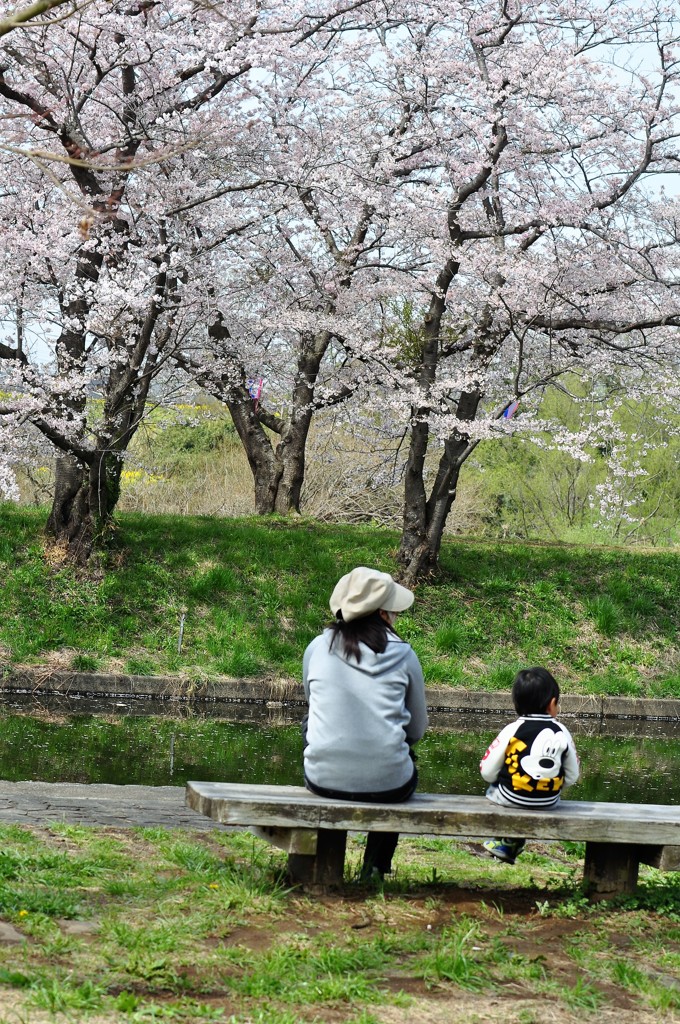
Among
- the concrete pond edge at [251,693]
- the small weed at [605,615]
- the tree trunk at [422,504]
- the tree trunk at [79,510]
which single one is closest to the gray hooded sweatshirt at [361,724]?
the concrete pond edge at [251,693]

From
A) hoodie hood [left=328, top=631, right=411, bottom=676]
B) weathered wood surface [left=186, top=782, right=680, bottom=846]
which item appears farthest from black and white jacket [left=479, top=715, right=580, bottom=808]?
hoodie hood [left=328, top=631, right=411, bottom=676]

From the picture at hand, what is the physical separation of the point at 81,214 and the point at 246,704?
6.55 m

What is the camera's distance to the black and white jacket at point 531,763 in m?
4.97

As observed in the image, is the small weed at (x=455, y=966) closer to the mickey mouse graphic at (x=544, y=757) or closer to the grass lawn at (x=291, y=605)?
the mickey mouse graphic at (x=544, y=757)

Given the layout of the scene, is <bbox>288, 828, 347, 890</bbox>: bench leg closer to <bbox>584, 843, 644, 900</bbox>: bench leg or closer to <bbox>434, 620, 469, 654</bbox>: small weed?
Answer: <bbox>584, 843, 644, 900</bbox>: bench leg

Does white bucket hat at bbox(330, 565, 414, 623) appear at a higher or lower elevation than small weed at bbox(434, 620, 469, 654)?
higher

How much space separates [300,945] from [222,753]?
18.5 feet

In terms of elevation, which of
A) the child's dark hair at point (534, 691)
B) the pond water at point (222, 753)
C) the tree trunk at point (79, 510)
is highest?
the tree trunk at point (79, 510)

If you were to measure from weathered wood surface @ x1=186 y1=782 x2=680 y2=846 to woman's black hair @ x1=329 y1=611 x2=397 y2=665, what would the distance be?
24.7 inches

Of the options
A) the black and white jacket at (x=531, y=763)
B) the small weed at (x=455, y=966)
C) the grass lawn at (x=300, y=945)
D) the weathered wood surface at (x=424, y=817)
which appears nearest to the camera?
the grass lawn at (x=300, y=945)

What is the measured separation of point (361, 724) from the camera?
185 inches

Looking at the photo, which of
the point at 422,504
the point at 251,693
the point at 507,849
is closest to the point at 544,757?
the point at 507,849

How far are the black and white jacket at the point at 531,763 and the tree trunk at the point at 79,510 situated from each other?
35.2 ft

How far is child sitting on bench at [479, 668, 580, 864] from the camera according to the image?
16.3ft
